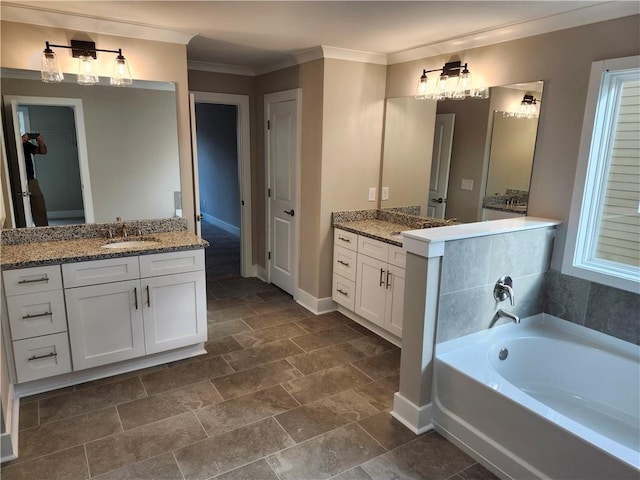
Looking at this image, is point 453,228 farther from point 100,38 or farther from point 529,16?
point 100,38

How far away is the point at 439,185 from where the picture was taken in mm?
3602

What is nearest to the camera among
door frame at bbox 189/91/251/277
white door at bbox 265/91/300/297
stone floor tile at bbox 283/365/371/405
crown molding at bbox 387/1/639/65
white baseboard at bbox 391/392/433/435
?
crown molding at bbox 387/1/639/65

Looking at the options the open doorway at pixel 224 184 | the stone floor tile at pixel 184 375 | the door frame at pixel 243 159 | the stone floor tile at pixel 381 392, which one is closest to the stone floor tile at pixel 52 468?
the stone floor tile at pixel 184 375

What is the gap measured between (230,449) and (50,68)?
102 inches

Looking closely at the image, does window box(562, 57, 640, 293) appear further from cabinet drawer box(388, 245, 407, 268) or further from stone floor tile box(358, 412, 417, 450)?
stone floor tile box(358, 412, 417, 450)

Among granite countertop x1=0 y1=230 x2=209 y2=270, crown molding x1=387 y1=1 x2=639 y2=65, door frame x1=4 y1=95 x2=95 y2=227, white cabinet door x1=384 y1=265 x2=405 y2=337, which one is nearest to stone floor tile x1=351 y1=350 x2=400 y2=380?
white cabinet door x1=384 y1=265 x2=405 y2=337

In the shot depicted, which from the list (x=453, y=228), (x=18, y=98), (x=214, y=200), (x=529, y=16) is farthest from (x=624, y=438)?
(x=214, y=200)

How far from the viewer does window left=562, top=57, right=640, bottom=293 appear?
7.92ft

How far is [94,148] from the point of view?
10.1ft

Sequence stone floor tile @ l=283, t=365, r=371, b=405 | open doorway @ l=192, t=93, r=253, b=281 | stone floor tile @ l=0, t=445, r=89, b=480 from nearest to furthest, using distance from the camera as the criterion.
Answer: stone floor tile @ l=0, t=445, r=89, b=480, stone floor tile @ l=283, t=365, r=371, b=405, open doorway @ l=192, t=93, r=253, b=281

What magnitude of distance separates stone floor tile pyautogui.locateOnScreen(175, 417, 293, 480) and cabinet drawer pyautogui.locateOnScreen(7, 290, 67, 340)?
3.81ft

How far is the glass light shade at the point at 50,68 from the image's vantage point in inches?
106

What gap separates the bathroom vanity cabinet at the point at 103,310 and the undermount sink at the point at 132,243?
0.25 meters

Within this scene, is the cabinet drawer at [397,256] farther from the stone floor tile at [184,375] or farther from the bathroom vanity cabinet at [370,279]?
the stone floor tile at [184,375]
